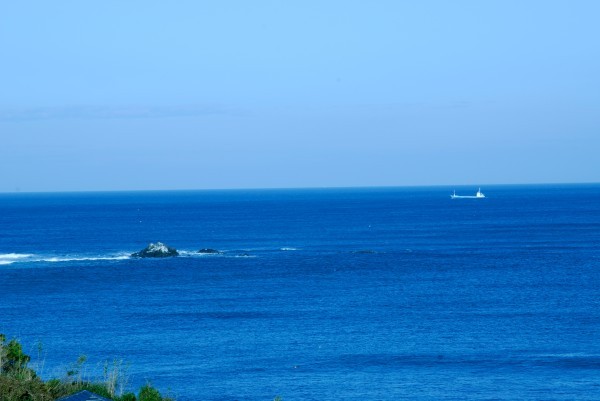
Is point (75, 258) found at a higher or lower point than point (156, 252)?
lower

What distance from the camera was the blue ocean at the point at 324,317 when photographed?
43.8 m

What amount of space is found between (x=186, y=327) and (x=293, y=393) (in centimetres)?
1863

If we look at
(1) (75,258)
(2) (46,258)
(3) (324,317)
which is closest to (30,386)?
(3) (324,317)

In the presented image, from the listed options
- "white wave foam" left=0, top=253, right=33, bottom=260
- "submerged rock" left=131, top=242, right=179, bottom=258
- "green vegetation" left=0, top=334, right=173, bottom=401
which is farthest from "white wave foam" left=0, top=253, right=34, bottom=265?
"green vegetation" left=0, top=334, right=173, bottom=401

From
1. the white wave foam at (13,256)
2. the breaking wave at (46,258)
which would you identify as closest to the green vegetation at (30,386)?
the breaking wave at (46,258)

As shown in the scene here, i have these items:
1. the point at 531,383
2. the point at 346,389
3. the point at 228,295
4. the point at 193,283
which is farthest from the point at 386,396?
the point at 193,283

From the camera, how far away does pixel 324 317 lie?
6262cm

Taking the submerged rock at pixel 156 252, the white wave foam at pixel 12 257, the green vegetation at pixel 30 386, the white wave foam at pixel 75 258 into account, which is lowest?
the white wave foam at pixel 12 257

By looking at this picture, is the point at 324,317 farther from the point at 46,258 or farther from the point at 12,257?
the point at 12,257

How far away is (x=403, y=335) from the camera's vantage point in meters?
55.5

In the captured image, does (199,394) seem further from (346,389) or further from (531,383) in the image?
(531,383)

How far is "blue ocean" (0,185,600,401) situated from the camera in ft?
144

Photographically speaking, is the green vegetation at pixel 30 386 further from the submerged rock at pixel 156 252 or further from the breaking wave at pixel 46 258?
the submerged rock at pixel 156 252

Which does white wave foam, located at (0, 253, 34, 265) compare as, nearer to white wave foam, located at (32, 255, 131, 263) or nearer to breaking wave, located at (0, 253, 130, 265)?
breaking wave, located at (0, 253, 130, 265)
